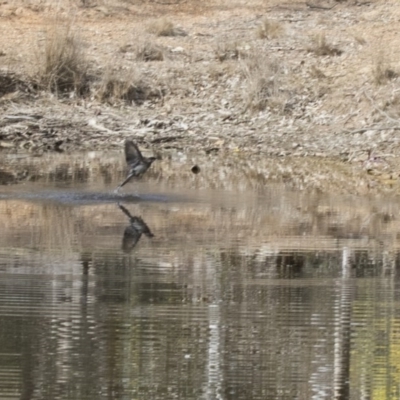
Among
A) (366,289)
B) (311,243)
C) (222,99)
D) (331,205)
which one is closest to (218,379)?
(366,289)

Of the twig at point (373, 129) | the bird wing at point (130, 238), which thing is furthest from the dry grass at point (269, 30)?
the bird wing at point (130, 238)

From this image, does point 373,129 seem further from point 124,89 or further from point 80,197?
point 80,197

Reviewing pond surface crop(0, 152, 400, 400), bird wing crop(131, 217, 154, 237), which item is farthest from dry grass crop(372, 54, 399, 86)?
bird wing crop(131, 217, 154, 237)

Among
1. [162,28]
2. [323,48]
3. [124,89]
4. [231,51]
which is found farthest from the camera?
[162,28]

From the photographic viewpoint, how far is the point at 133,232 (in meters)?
11.5

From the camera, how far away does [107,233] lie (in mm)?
11398

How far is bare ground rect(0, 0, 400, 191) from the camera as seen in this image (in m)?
18.6

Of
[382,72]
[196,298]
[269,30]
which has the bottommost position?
[196,298]

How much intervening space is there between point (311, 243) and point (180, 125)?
901cm

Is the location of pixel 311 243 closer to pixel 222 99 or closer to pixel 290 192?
pixel 290 192

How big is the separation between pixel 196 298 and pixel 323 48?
47.2ft

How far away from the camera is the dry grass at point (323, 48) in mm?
22516

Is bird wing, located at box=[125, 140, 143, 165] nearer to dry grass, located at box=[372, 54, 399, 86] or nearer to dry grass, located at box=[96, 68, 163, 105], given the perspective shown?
dry grass, located at box=[96, 68, 163, 105]

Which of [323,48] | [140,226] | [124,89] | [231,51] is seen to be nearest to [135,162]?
[140,226]
